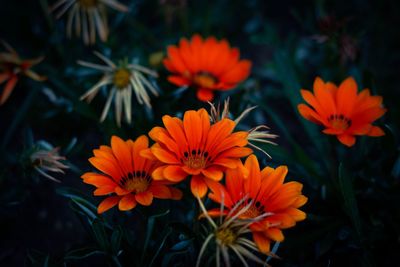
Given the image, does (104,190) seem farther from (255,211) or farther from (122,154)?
(255,211)

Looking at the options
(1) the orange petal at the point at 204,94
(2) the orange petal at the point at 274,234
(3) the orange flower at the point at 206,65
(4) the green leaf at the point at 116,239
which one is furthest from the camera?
(3) the orange flower at the point at 206,65

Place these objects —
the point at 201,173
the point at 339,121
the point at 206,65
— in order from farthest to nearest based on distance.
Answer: the point at 206,65 → the point at 339,121 → the point at 201,173

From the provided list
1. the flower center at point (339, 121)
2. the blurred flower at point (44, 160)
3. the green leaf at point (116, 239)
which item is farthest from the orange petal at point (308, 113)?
the blurred flower at point (44, 160)

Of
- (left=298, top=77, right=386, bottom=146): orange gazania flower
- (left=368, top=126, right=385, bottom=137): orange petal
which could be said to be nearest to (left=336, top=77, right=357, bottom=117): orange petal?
(left=298, top=77, right=386, bottom=146): orange gazania flower

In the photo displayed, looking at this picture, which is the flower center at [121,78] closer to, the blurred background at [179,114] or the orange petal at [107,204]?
the blurred background at [179,114]

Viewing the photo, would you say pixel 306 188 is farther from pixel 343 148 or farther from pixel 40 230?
pixel 40 230

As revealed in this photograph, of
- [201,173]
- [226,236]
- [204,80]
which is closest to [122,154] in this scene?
[201,173]
